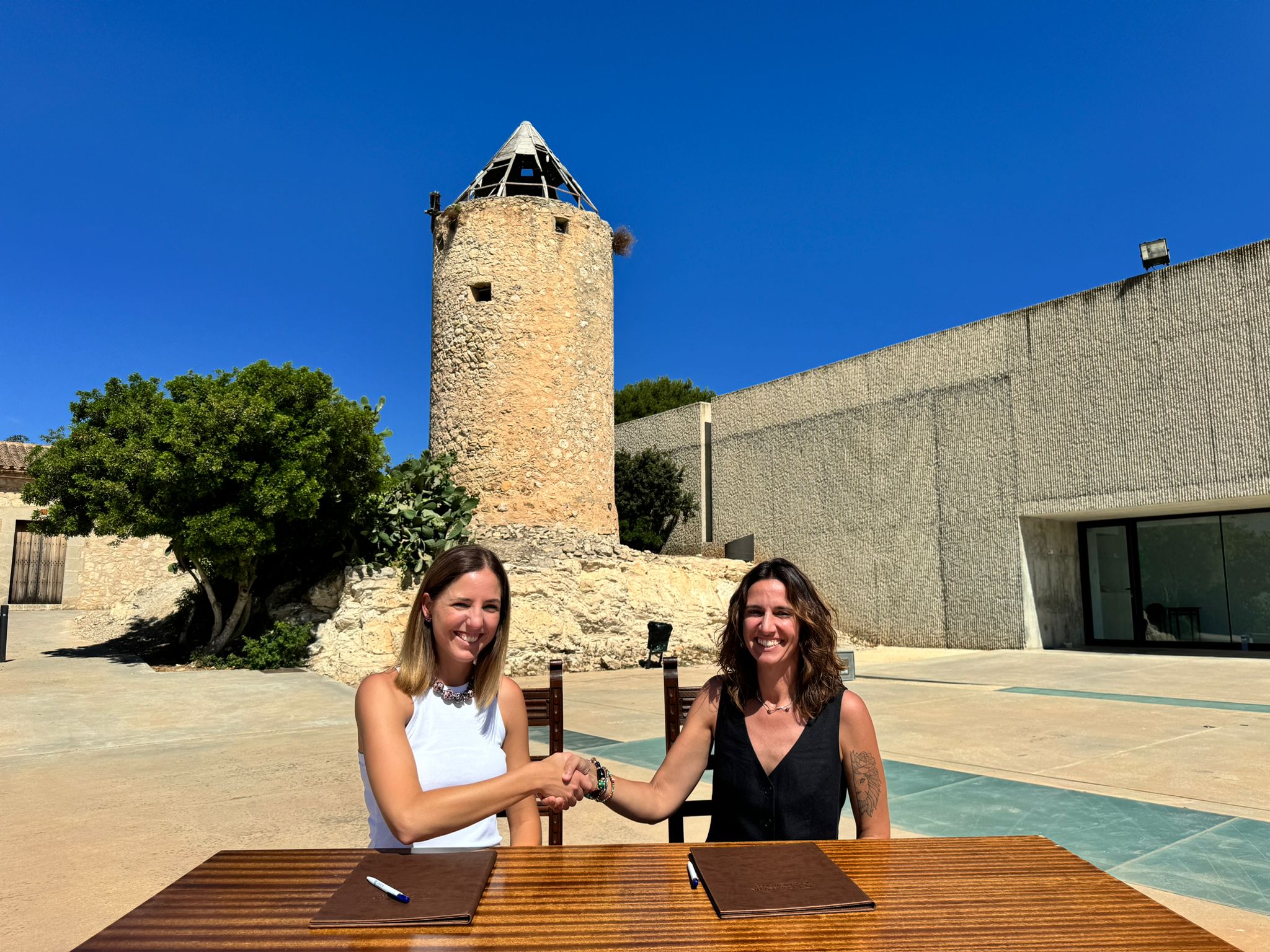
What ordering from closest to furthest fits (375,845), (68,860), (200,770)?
(375,845) < (68,860) < (200,770)

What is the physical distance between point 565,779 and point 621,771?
3.34m

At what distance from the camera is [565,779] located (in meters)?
1.97

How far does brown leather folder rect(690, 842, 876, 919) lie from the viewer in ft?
4.48

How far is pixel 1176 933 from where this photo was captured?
1270mm

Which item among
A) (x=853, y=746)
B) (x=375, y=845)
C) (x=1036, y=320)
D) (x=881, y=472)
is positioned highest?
(x=1036, y=320)

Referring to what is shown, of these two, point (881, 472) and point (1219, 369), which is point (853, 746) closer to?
point (1219, 369)

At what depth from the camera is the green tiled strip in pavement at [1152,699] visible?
285 inches

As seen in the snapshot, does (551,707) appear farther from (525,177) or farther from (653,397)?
(653,397)

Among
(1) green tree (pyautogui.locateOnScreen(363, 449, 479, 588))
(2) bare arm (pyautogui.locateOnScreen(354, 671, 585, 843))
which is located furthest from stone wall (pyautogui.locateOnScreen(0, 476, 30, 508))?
(2) bare arm (pyautogui.locateOnScreen(354, 671, 585, 843))

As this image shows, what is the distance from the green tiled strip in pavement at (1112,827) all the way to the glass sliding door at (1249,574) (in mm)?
10978

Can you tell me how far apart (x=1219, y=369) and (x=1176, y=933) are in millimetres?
13148

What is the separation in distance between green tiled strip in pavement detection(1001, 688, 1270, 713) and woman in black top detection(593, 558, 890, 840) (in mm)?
6747

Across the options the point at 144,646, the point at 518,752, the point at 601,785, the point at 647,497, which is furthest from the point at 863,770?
the point at 647,497

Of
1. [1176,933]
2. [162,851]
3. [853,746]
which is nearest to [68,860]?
[162,851]
